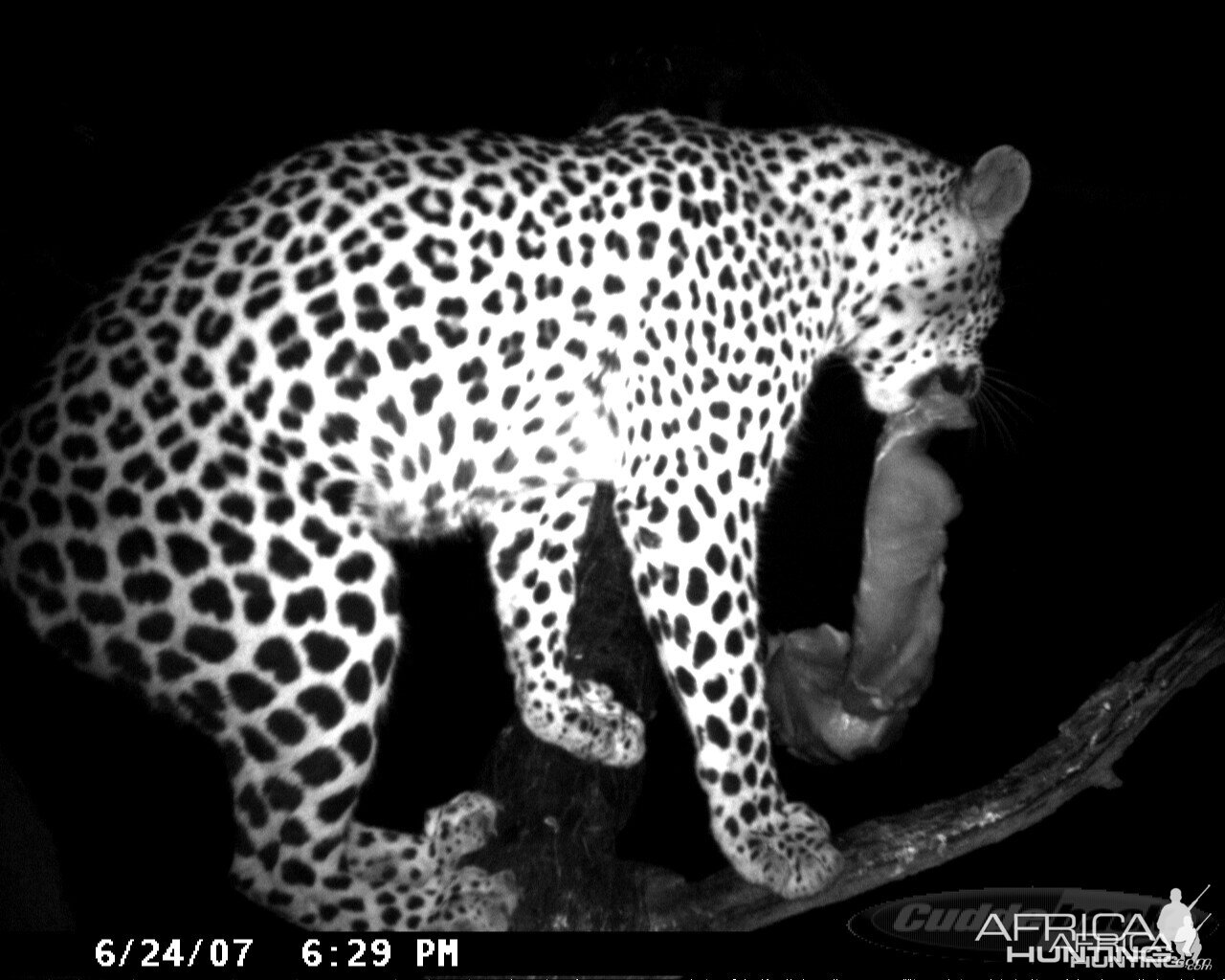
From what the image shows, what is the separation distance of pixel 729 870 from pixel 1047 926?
58 cm

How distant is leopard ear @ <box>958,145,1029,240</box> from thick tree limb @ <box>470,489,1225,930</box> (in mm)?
897

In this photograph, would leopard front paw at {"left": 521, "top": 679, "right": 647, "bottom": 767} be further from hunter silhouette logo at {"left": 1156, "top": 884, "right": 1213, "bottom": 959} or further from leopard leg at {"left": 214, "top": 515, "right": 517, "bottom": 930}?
hunter silhouette logo at {"left": 1156, "top": 884, "right": 1213, "bottom": 959}

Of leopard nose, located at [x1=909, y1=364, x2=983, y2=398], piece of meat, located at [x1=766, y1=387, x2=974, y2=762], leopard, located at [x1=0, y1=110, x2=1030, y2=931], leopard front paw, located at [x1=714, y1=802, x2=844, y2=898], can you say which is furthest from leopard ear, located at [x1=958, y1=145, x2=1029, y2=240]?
leopard front paw, located at [x1=714, y1=802, x2=844, y2=898]

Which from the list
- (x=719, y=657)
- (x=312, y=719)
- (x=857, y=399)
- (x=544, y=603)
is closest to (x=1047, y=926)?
(x=719, y=657)

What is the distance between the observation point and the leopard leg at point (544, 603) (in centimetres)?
221

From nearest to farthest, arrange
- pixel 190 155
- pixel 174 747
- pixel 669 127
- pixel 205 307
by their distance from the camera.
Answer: pixel 205 307
pixel 190 155
pixel 174 747
pixel 669 127

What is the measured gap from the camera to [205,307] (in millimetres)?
1680

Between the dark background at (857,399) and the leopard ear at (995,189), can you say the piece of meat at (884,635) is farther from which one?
the leopard ear at (995,189)

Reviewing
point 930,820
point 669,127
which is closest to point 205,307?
point 669,127

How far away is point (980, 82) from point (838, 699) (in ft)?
4.33

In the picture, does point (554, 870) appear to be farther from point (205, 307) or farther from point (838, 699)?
point (205, 307)

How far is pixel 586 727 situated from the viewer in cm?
218

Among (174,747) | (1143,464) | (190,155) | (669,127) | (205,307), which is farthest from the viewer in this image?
(1143,464)

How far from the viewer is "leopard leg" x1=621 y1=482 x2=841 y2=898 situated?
194 cm
